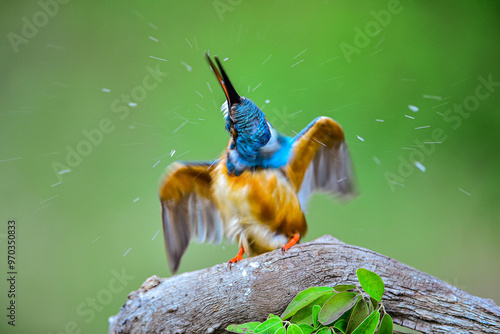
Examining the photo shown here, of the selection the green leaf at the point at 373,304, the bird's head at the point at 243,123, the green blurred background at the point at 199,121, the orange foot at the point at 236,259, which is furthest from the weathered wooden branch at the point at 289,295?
the green blurred background at the point at 199,121

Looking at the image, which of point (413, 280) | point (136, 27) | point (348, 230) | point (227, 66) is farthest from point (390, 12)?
point (413, 280)

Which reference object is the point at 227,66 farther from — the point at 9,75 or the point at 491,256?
the point at 491,256

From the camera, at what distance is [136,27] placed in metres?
2.92

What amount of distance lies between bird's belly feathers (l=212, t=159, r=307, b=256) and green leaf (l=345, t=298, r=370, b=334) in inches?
21.6

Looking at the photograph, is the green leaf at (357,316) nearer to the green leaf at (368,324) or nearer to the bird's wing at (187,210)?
the green leaf at (368,324)

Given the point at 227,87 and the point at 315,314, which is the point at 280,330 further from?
the point at 227,87

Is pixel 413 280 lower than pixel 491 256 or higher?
higher

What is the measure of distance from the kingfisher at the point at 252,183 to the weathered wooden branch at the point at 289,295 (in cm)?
11

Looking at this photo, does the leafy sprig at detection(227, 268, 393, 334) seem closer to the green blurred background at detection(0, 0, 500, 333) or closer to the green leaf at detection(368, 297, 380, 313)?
the green leaf at detection(368, 297, 380, 313)

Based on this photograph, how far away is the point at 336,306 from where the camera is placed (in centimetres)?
120

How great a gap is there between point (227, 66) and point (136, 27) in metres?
0.68

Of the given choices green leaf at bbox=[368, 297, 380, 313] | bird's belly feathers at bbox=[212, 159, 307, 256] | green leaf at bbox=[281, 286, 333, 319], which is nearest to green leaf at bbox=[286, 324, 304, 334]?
green leaf at bbox=[281, 286, 333, 319]

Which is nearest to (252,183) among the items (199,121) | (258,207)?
(258,207)

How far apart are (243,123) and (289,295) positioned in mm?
549
